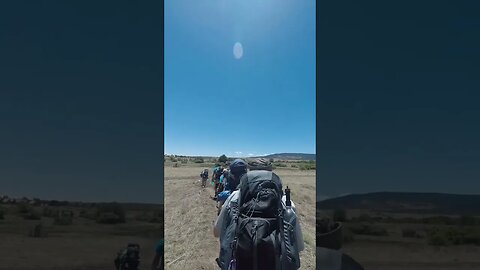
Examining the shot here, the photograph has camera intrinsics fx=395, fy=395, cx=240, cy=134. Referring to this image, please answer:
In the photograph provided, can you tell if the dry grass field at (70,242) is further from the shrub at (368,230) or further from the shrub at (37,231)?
the shrub at (368,230)

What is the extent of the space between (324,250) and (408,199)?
810 millimetres

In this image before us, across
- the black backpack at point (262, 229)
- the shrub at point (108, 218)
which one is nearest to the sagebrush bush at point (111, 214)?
the shrub at point (108, 218)

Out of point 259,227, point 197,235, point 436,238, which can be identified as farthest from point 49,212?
point 197,235

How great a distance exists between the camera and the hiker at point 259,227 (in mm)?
2348

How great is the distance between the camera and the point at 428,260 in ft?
9.50

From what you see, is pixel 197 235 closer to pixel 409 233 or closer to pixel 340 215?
pixel 340 215

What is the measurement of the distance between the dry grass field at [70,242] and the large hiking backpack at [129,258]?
0.11ft

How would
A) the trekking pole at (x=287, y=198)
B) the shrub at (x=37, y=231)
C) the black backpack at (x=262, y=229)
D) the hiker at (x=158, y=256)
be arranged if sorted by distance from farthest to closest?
the hiker at (x=158, y=256)
the shrub at (x=37, y=231)
the trekking pole at (x=287, y=198)
the black backpack at (x=262, y=229)

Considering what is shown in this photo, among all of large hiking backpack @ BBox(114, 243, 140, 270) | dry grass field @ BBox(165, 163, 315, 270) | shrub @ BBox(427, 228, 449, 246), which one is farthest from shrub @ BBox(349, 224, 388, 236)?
large hiking backpack @ BBox(114, 243, 140, 270)

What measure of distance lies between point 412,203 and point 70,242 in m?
2.56

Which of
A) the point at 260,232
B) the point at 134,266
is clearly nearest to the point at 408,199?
the point at 260,232

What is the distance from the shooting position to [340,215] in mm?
3213

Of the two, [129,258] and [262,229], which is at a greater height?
[262,229]

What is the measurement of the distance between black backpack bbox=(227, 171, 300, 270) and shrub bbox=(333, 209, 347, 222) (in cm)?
78
